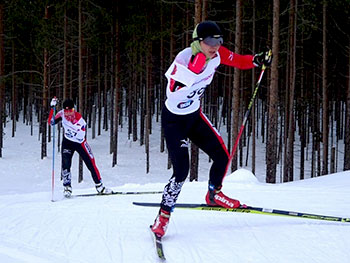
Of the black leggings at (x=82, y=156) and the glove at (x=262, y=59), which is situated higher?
the glove at (x=262, y=59)

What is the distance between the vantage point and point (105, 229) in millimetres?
4789

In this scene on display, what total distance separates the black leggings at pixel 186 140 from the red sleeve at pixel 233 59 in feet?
2.03

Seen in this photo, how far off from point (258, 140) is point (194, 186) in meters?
22.0

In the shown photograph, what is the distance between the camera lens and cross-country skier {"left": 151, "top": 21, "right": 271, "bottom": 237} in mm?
4023

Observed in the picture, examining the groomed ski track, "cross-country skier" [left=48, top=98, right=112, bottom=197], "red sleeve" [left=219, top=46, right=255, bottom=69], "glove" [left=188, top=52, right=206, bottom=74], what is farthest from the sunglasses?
"cross-country skier" [left=48, top=98, right=112, bottom=197]

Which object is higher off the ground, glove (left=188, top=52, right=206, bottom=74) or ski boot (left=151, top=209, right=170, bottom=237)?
glove (left=188, top=52, right=206, bottom=74)

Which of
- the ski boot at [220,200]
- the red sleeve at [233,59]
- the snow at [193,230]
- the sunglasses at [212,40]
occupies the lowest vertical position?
the snow at [193,230]

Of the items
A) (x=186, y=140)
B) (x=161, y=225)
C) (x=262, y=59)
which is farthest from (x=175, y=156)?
(x=262, y=59)

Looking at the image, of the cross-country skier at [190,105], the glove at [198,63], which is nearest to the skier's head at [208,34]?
the cross-country skier at [190,105]

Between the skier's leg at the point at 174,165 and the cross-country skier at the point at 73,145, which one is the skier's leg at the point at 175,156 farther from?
the cross-country skier at the point at 73,145

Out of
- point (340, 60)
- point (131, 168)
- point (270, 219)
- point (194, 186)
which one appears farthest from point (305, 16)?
point (270, 219)

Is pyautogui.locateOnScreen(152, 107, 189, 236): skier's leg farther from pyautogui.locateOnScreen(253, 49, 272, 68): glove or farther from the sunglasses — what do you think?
pyautogui.locateOnScreen(253, 49, 272, 68): glove

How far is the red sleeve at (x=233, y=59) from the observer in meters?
4.42

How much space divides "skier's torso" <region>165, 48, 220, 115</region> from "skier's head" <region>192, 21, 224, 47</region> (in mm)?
190
